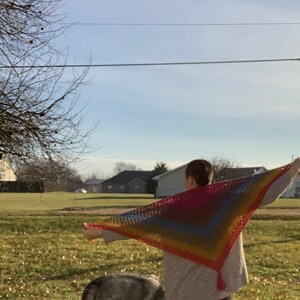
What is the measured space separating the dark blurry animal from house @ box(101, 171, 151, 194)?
103m

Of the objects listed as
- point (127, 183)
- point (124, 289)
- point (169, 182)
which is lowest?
point (124, 289)

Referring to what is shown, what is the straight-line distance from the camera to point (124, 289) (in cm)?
457

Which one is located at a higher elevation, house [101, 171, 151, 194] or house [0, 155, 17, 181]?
house [101, 171, 151, 194]

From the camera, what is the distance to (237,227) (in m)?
3.84

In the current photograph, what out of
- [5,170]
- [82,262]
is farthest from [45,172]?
[82,262]

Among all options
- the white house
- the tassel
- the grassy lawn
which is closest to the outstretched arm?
the tassel

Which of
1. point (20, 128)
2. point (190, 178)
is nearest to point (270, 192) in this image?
point (190, 178)

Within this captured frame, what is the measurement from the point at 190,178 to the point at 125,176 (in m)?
110

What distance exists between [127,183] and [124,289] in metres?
108

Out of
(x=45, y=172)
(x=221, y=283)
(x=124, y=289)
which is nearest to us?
(x=221, y=283)

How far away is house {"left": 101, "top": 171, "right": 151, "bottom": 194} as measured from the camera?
110375 millimetres

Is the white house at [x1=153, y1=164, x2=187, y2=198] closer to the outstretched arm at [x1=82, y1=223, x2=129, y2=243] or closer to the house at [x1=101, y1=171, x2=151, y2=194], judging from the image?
the house at [x1=101, y1=171, x2=151, y2=194]

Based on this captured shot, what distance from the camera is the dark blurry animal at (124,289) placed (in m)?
4.54

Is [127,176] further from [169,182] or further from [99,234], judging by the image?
[99,234]
